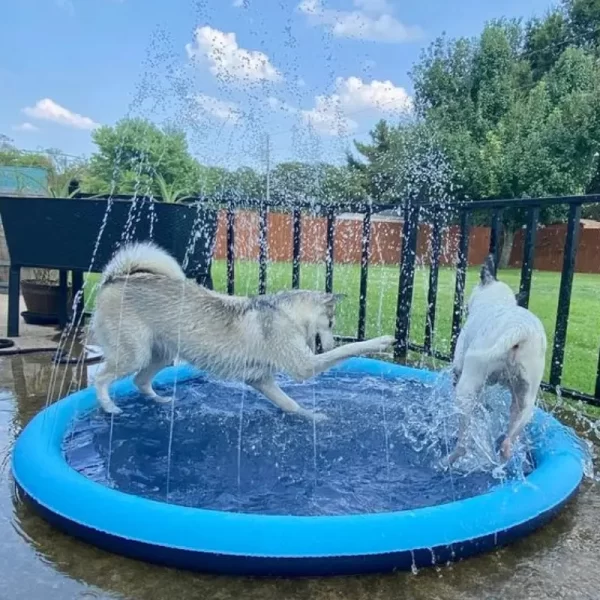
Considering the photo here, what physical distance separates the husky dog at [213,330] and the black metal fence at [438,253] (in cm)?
139

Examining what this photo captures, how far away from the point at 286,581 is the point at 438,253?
3.84 m

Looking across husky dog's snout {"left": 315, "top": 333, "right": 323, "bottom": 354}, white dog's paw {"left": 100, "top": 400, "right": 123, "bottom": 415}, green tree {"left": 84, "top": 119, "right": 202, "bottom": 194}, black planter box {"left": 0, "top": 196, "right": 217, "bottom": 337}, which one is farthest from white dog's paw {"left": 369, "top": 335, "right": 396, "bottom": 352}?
green tree {"left": 84, "top": 119, "right": 202, "bottom": 194}

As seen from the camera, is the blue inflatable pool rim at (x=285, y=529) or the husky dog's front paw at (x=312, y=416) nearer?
the blue inflatable pool rim at (x=285, y=529)

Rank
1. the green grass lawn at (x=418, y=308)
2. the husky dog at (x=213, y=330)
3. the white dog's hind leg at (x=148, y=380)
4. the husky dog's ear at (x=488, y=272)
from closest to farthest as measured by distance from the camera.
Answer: the husky dog at (x=213, y=330)
the husky dog's ear at (x=488, y=272)
the white dog's hind leg at (x=148, y=380)
the green grass lawn at (x=418, y=308)

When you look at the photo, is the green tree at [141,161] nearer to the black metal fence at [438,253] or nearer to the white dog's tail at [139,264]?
the black metal fence at [438,253]

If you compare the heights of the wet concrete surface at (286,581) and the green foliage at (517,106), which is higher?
the green foliage at (517,106)

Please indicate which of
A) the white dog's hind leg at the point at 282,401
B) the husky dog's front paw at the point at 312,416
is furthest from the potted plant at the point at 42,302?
the husky dog's front paw at the point at 312,416

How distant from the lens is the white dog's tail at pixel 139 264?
12.4 ft

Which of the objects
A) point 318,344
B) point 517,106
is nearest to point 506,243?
point 517,106

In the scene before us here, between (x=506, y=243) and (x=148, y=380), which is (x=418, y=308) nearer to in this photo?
(x=148, y=380)

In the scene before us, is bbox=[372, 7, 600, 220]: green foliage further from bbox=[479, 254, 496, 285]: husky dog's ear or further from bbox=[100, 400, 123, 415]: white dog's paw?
bbox=[100, 400, 123, 415]: white dog's paw

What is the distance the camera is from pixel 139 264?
380 centimetres

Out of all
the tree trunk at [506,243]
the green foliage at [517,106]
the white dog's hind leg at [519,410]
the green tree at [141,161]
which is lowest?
the tree trunk at [506,243]

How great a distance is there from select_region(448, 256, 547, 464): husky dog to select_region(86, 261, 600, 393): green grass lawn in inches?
93.5
